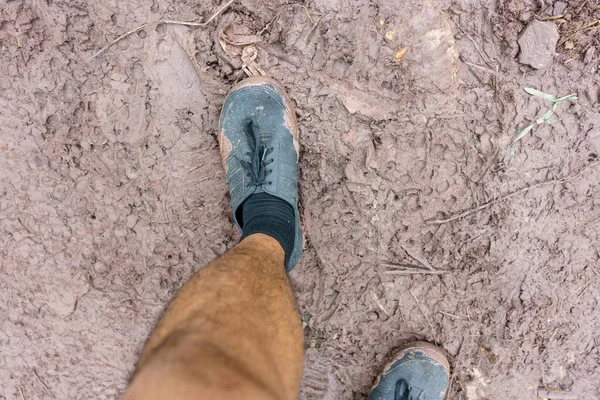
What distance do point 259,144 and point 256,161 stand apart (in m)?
0.08

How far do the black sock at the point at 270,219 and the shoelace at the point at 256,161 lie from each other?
2.5 inches

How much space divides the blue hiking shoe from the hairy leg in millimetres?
737

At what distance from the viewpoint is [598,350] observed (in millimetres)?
1648

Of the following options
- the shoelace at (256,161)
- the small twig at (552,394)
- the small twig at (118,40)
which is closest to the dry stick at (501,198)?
the shoelace at (256,161)

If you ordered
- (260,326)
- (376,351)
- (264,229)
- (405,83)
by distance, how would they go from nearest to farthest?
(260,326) < (264,229) < (405,83) < (376,351)

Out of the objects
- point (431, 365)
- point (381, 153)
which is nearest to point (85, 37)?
point (381, 153)

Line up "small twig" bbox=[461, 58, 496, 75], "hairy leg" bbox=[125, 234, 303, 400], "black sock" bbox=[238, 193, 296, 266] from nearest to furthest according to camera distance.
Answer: "hairy leg" bbox=[125, 234, 303, 400], "black sock" bbox=[238, 193, 296, 266], "small twig" bbox=[461, 58, 496, 75]

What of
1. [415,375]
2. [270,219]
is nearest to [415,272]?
[415,375]

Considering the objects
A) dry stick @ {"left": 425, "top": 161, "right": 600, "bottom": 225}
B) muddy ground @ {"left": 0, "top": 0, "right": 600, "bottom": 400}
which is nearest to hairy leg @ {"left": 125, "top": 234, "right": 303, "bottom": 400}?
muddy ground @ {"left": 0, "top": 0, "right": 600, "bottom": 400}

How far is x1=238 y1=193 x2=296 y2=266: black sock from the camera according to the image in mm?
1448

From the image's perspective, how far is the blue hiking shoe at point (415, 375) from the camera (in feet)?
5.39

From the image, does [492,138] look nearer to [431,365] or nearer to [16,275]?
[431,365]

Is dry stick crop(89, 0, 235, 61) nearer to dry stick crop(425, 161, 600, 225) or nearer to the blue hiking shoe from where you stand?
dry stick crop(425, 161, 600, 225)

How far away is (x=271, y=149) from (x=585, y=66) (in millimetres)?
1279
